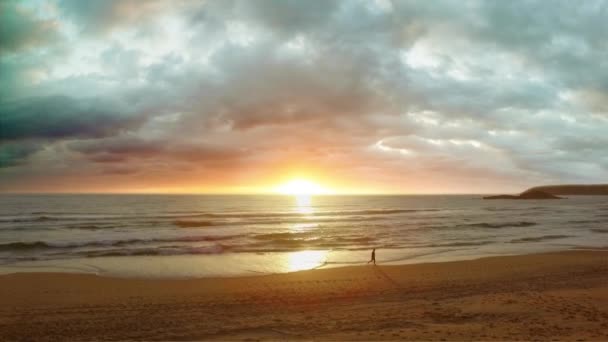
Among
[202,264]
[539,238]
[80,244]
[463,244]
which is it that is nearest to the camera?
[202,264]

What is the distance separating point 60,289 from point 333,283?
1085 cm

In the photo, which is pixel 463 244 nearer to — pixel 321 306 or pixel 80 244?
pixel 321 306

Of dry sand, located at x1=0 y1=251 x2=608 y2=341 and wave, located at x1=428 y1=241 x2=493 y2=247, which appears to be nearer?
dry sand, located at x1=0 y1=251 x2=608 y2=341

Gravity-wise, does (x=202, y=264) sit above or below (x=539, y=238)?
above

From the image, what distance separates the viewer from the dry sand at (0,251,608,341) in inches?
418

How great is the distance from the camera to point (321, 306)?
1323 cm

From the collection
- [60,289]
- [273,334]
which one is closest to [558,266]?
[273,334]

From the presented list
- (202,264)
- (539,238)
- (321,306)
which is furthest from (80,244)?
(539,238)

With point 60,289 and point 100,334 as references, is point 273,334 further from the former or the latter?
point 60,289

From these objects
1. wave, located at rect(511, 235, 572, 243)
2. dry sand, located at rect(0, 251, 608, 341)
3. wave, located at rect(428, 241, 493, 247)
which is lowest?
wave, located at rect(511, 235, 572, 243)

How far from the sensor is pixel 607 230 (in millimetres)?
42875

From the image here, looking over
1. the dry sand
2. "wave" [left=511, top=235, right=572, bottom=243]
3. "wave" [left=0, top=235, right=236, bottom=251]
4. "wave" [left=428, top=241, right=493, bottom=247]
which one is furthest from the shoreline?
"wave" [left=0, top=235, right=236, bottom=251]

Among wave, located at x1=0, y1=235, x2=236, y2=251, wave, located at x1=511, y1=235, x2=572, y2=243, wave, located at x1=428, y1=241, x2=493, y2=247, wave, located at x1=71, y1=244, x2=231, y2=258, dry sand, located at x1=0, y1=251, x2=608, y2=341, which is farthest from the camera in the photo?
wave, located at x1=511, y1=235, x2=572, y2=243

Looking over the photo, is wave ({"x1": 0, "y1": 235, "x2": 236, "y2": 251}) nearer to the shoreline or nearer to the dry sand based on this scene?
the shoreline
